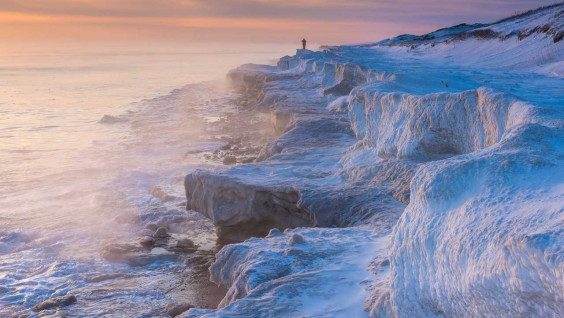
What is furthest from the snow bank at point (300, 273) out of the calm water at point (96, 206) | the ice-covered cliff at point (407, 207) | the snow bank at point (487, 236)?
the calm water at point (96, 206)

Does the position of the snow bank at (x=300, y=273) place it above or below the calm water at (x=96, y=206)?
above

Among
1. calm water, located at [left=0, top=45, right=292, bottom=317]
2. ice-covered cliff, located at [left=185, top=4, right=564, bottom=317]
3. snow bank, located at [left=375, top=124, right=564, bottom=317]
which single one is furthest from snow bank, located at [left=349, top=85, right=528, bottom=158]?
calm water, located at [left=0, top=45, right=292, bottom=317]

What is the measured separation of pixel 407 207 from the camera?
4.36 m

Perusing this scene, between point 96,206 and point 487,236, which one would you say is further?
point 96,206

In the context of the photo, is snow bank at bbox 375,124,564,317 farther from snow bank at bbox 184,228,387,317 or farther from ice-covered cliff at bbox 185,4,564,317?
snow bank at bbox 184,228,387,317

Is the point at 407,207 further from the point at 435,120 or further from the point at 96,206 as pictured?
the point at 96,206

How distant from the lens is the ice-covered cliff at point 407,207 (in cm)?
329

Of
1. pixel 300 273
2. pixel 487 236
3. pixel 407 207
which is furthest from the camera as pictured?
pixel 300 273

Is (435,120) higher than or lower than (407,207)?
higher

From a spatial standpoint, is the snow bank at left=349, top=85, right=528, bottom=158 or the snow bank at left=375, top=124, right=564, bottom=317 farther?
the snow bank at left=349, top=85, right=528, bottom=158

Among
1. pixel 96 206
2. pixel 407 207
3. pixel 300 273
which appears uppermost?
pixel 407 207

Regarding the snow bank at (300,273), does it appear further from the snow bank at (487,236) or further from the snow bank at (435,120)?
the snow bank at (435,120)

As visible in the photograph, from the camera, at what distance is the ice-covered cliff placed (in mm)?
3289

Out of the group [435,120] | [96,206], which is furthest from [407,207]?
[96,206]
